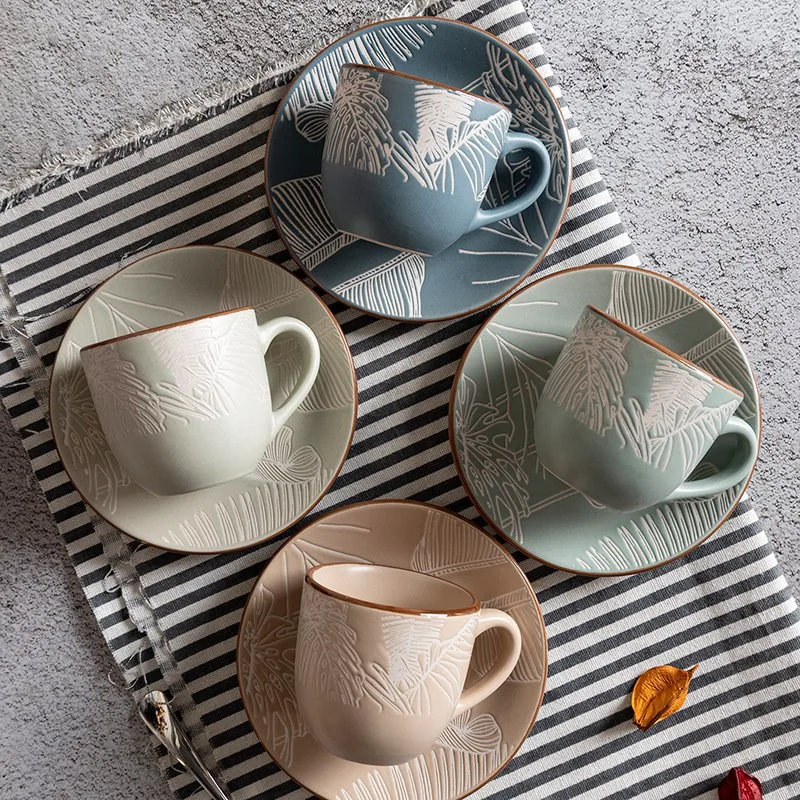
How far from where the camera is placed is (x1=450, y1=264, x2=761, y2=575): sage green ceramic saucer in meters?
0.61

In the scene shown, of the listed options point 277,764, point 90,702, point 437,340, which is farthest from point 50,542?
point 437,340

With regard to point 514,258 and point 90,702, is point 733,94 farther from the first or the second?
point 90,702

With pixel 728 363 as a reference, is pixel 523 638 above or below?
below

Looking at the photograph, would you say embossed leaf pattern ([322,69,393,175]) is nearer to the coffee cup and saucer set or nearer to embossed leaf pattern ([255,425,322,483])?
the coffee cup and saucer set

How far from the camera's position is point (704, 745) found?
0.66m

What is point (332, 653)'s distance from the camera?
52cm

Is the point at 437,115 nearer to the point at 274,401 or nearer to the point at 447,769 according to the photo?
the point at 274,401

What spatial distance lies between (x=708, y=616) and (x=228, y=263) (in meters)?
0.51

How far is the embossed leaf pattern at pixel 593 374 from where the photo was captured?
515mm

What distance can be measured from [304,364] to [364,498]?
142 millimetres

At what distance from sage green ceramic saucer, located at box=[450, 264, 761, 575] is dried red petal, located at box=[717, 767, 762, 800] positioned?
0.68 ft

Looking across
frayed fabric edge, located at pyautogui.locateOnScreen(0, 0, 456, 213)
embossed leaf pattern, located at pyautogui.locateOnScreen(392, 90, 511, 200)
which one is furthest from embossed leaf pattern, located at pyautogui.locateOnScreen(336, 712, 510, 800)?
frayed fabric edge, located at pyautogui.locateOnScreen(0, 0, 456, 213)

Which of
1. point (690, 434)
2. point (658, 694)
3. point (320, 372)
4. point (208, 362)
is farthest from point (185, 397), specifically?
point (658, 694)

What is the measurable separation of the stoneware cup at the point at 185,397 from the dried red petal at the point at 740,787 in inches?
19.4
